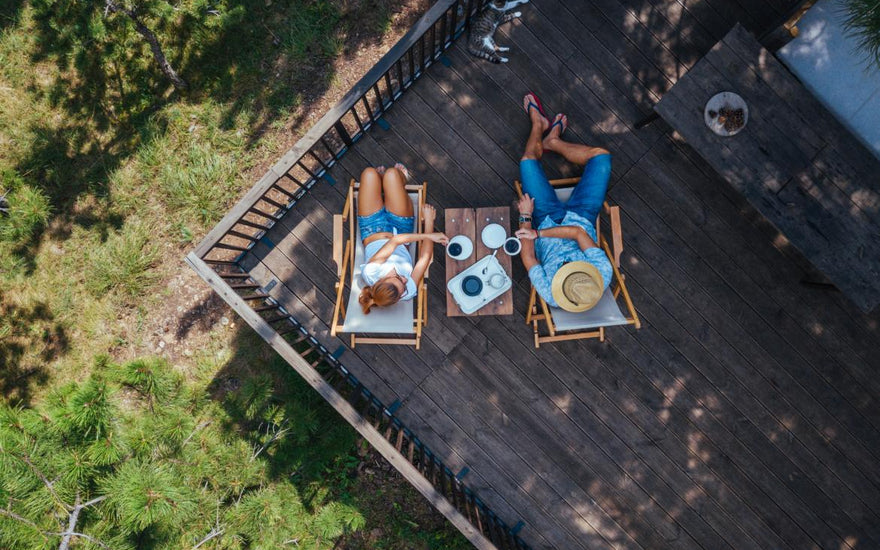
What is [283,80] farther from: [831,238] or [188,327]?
[831,238]

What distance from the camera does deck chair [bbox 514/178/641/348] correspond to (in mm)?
3898

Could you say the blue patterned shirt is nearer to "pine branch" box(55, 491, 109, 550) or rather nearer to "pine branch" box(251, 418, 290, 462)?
"pine branch" box(251, 418, 290, 462)

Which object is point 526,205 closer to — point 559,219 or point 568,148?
point 559,219

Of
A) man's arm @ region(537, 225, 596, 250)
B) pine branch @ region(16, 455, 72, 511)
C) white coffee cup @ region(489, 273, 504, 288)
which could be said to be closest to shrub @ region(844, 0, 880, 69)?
man's arm @ region(537, 225, 596, 250)

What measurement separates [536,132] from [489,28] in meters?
1.12

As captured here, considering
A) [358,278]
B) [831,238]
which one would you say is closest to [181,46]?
[358,278]

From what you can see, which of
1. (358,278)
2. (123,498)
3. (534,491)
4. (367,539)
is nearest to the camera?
(123,498)

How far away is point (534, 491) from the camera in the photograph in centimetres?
452

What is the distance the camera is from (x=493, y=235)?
4.23 m

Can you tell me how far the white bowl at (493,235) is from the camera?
4.21 metres

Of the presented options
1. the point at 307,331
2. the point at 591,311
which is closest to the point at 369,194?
the point at 307,331

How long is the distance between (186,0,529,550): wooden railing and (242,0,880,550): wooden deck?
127 mm

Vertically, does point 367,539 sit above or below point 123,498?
below

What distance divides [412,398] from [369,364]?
53cm
